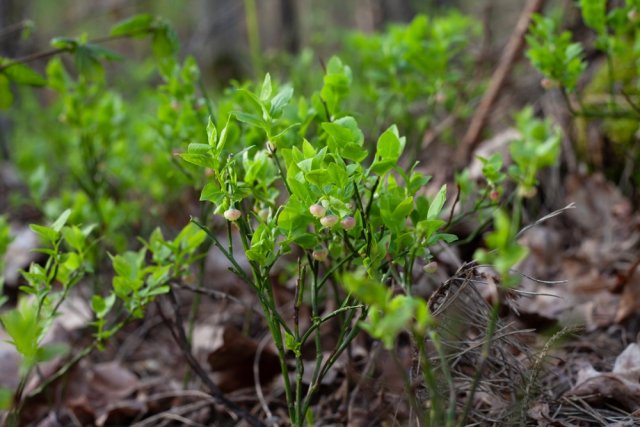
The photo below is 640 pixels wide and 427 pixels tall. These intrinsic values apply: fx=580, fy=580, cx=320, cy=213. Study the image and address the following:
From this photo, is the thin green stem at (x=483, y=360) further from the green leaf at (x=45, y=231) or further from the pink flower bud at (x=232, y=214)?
the green leaf at (x=45, y=231)

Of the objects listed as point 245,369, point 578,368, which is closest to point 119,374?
point 245,369

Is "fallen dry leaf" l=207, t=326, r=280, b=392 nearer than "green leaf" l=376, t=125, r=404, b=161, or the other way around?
"green leaf" l=376, t=125, r=404, b=161

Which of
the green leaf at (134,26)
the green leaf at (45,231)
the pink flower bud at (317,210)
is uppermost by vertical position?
the green leaf at (134,26)

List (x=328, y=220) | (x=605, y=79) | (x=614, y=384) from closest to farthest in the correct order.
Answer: (x=328, y=220) < (x=614, y=384) < (x=605, y=79)

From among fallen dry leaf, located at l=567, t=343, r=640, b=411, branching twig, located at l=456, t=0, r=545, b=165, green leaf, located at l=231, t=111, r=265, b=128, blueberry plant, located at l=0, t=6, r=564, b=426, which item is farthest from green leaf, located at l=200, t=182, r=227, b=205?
branching twig, located at l=456, t=0, r=545, b=165

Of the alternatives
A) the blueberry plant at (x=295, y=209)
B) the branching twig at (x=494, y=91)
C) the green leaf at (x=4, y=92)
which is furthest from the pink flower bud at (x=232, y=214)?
the branching twig at (x=494, y=91)

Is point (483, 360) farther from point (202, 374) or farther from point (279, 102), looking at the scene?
point (202, 374)

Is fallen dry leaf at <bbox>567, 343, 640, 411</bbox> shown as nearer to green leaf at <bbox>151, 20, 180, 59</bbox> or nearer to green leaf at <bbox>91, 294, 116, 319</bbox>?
green leaf at <bbox>91, 294, 116, 319</bbox>

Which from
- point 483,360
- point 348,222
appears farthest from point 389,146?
point 483,360
